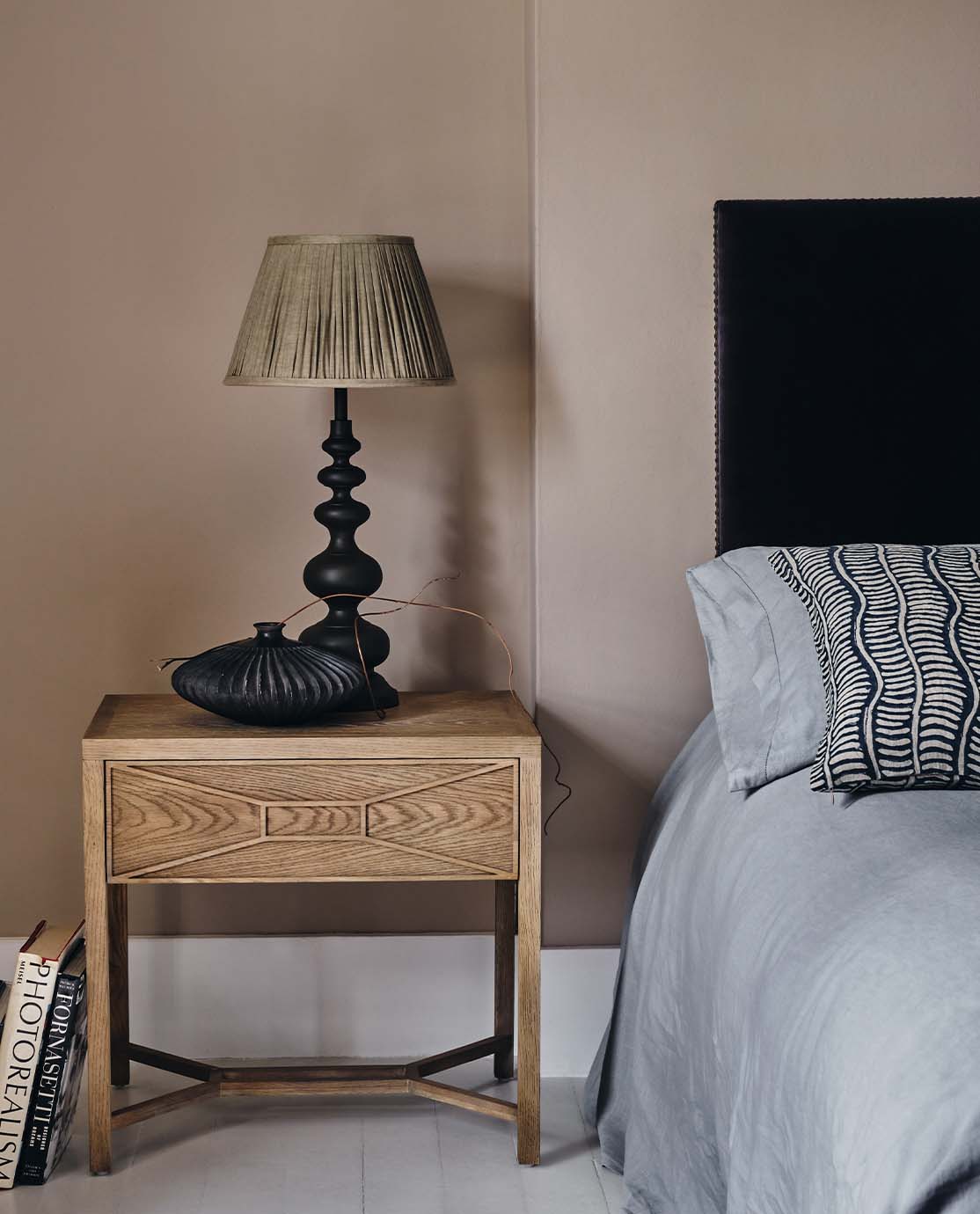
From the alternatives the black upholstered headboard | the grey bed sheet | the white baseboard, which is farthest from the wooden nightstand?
the black upholstered headboard

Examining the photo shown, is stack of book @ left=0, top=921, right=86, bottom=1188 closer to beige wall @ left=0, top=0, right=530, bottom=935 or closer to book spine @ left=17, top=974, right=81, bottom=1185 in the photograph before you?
book spine @ left=17, top=974, right=81, bottom=1185

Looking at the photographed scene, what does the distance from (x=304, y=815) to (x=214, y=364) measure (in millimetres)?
901

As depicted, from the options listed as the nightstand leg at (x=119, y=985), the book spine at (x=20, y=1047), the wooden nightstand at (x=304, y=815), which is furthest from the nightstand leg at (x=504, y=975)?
the book spine at (x=20, y=1047)

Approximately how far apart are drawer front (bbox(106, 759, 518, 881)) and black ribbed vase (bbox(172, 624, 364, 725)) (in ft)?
0.26

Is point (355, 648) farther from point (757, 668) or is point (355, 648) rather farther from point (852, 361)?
point (852, 361)

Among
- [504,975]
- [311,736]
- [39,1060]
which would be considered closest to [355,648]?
[311,736]

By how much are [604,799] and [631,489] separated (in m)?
0.57

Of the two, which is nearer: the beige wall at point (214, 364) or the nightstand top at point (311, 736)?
the nightstand top at point (311, 736)

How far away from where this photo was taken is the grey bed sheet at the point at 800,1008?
3.60 feet

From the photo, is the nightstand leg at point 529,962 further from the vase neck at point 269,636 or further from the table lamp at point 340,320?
the vase neck at point 269,636

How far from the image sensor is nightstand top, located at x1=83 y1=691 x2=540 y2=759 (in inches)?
77.5

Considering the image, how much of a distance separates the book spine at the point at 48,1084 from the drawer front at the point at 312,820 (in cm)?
23

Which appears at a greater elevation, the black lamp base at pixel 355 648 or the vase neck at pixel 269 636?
the vase neck at pixel 269 636

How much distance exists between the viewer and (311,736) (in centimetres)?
199
